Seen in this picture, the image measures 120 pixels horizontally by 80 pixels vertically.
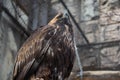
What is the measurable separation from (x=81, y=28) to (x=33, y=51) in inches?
86.1

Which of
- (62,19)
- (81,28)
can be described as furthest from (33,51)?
(81,28)

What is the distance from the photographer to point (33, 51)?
1914mm

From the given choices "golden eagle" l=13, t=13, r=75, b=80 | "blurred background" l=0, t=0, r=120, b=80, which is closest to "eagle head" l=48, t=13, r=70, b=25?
"golden eagle" l=13, t=13, r=75, b=80

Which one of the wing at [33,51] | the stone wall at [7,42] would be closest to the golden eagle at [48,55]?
the wing at [33,51]

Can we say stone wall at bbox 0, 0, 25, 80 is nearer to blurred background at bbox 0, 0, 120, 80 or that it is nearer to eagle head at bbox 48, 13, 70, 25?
blurred background at bbox 0, 0, 120, 80

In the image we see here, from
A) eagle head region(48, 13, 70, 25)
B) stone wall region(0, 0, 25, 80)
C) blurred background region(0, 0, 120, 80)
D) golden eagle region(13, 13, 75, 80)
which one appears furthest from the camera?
blurred background region(0, 0, 120, 80)

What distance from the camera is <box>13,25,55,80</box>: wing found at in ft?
6.13

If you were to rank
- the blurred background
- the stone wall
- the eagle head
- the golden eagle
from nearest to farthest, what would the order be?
the golden eagle → the eagle head → the stone wall → the blurred background

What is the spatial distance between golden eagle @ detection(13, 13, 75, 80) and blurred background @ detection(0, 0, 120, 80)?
1.54m

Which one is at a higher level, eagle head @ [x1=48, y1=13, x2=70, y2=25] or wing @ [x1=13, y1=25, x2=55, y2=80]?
eagle head @ [x1=48, y1=13, x2=70, y2=25]

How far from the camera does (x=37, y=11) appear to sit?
172 inches

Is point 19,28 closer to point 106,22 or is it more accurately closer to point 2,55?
point 2,55

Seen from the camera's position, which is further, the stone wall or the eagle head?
the stone wall

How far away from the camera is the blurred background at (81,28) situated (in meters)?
3.58
